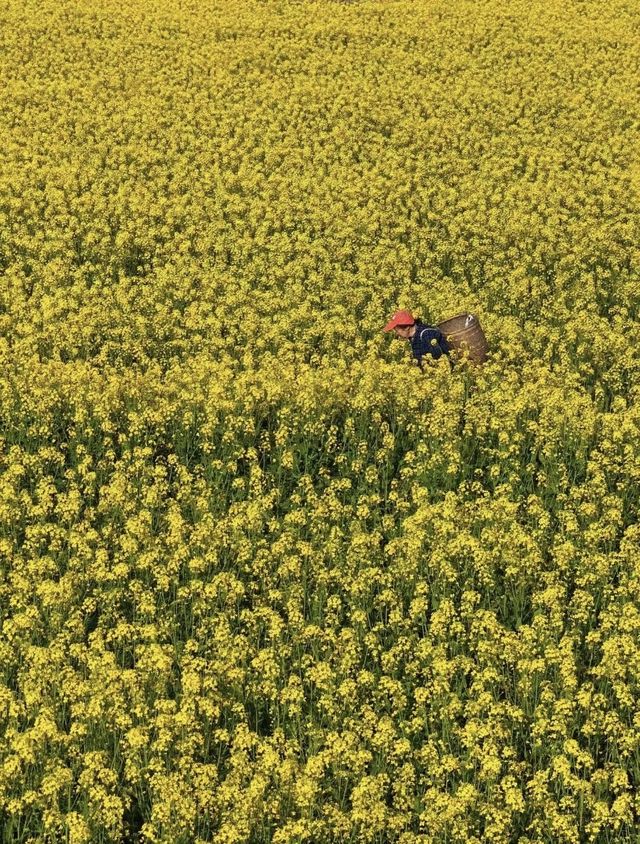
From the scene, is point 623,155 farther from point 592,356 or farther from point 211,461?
point 211,461

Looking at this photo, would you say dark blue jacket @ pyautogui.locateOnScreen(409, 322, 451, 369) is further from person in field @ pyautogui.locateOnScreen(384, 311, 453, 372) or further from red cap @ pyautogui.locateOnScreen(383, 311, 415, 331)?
red cap @ pyautogui.locateOnScreen(383, 311, 415, 331)

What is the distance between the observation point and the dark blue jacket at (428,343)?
1443 cm

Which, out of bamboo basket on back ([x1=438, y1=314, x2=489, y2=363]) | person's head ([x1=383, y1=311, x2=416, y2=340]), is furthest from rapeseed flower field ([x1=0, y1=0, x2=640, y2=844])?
bamboo basket on back ([x1=438, y1=314, x2=489, y2=363])

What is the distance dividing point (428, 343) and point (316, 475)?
312cm

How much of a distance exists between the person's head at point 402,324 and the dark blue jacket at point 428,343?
91 millimetres

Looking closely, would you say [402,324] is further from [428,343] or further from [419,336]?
[428,343]

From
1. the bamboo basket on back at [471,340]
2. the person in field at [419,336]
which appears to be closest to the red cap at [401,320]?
the person in field at [419,336]

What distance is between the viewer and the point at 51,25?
30.8 m

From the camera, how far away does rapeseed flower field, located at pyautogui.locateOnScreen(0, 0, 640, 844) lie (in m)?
7.81

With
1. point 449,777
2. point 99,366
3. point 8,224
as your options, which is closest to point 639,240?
point 99,366

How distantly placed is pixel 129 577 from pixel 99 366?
527 centimetres

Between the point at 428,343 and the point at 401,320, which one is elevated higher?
the point at 401,320

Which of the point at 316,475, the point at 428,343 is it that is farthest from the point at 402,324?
the point at 316,475

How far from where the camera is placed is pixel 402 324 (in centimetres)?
1453
